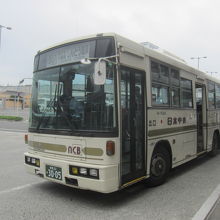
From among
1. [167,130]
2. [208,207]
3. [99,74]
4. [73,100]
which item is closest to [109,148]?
[73,100]

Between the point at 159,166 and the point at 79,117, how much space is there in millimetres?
2202

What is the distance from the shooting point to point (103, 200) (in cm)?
441

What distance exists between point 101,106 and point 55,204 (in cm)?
189

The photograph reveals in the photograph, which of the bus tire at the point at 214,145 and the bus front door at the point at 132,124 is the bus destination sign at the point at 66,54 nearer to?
the bus front door at the point at 132,124

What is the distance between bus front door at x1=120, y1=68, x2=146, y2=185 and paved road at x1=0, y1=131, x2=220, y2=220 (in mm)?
492

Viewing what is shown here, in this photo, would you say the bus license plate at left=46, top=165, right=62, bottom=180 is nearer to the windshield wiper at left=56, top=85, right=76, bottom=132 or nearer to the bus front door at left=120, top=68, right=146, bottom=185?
the windshield wiper at left=56, top=85, right=76, bottom=132

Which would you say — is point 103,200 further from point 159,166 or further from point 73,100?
point 73,100

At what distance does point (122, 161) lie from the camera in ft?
13.6

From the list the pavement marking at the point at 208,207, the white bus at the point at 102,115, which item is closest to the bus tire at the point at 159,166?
the white bus at the point at 102,115

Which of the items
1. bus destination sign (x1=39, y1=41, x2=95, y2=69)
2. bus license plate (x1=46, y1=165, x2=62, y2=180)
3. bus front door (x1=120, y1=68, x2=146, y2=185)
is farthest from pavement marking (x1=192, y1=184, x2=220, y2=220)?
bus destination sign (x1=39, y1=41, x2=95, y2=69)

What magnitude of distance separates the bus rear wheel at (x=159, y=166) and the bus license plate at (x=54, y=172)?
73.7 inches

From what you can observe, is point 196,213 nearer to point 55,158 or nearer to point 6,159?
point 55,158

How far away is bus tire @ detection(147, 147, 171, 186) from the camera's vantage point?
5.03 meters

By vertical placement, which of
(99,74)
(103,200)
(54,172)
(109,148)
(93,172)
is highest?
(99,74)
